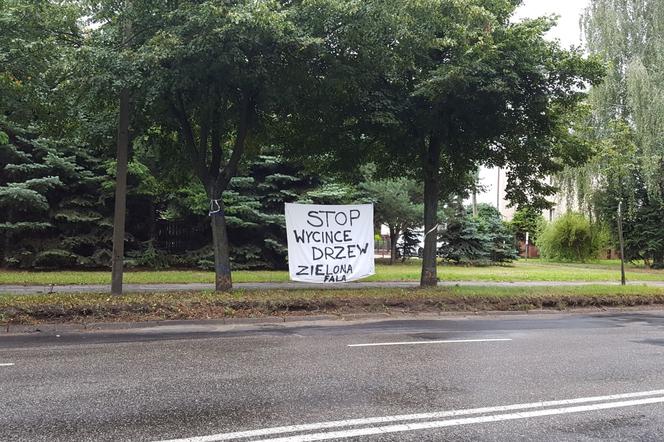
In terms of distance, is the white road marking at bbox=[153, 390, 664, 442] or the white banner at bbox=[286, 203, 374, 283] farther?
the white banner at bbox=[286, 203, 374, 283]

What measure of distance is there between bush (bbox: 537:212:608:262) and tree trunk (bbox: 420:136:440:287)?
25.1m

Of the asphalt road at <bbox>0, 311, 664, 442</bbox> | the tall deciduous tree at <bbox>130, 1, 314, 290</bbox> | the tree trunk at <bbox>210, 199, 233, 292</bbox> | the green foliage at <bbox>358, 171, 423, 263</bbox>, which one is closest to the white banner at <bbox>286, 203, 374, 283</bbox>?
the tree trunk at <bbox>210, 199, 233, 292</bbox>

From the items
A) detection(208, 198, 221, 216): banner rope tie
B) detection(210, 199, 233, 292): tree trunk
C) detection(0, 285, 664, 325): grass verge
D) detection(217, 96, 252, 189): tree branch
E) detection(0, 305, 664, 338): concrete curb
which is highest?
detection(217, 96, 252, 189): tree branch

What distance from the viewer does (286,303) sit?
11.9m

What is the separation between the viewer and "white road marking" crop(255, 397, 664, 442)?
430cm

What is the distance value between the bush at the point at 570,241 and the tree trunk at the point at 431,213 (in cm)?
2509

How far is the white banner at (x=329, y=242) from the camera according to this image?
13539 mm

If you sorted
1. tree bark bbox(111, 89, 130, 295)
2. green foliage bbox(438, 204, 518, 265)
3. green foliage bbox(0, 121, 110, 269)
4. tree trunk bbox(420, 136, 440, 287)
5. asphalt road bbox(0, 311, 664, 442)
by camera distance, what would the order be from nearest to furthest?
asphalt road bbox(0, 311, 664, 442) → tree bark bbox(111, 89, 130, 295) → tree trunk bbox(420, 136, 440, 287) → green foliage bbox(0, 121, 110, 269) → green foliage bbox(438, 204, 518, 265)

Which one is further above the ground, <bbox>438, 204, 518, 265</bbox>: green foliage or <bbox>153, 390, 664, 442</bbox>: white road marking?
<bbox>438, 204, 518, 265</bbox>: green foliage

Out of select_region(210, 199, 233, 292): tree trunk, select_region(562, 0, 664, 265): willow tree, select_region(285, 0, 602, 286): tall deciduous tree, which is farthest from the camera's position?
select_region(562, 0, 664, 265): willow tree

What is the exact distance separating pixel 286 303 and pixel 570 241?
3189 centimetres

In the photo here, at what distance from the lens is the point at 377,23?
1093 centimetres

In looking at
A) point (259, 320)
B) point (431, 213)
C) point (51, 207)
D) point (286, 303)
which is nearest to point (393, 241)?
point (431, 213)

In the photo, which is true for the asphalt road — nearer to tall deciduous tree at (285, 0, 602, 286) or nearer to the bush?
tall deciduous tree at (285, 0, 602, 286)
